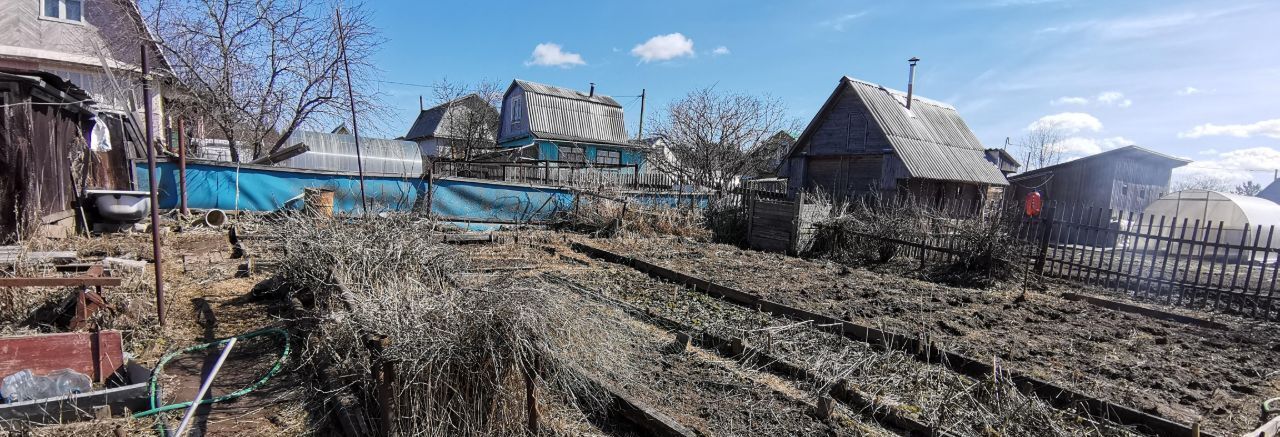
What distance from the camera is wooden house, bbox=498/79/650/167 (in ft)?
101

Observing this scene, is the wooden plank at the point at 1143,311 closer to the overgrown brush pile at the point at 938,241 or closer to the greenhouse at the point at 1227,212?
the overgrown brush pile at the point at 938,241

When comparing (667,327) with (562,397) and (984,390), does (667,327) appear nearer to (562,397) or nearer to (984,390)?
(562,397)

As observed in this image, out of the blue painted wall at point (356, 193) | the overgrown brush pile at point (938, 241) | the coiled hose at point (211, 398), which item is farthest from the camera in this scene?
the blue painted wall at point (356, 193)

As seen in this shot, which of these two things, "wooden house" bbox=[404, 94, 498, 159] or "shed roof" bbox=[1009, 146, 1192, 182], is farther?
"wooden house" bbox=[404, 94, 498, 159]

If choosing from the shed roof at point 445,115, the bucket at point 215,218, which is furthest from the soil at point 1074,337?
the shed roof at point 445,115

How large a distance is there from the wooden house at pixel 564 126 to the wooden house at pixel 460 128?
126cm

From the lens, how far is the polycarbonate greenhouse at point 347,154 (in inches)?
722

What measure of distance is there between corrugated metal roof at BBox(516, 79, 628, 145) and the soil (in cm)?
2316

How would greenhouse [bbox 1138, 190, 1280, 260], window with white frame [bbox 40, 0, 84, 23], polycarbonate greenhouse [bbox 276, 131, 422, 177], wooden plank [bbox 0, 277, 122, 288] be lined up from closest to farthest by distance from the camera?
wooden plank [bbox 0, 277, 122, 288] → greenhouse [bbox 1138, 190, 1280, 260] → window with white frame [bbox 40, 0, 84, 23] → polycarbonate greenhouse [bbox 276, 131, 422, 177]

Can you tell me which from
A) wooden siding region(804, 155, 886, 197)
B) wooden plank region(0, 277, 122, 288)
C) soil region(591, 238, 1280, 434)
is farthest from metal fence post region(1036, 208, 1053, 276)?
wooden plank region(0, 277, 122, 288)

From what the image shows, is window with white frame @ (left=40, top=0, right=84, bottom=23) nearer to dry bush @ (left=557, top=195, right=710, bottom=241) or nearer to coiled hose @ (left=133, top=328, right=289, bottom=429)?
Result: dry bush @ (left=557, top=195, right=710, bottom=241)

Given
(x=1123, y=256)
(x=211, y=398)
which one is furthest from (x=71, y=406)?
(x=1123, y=256)

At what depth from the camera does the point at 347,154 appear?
19.1 meters

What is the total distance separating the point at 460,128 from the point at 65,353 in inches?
1169
